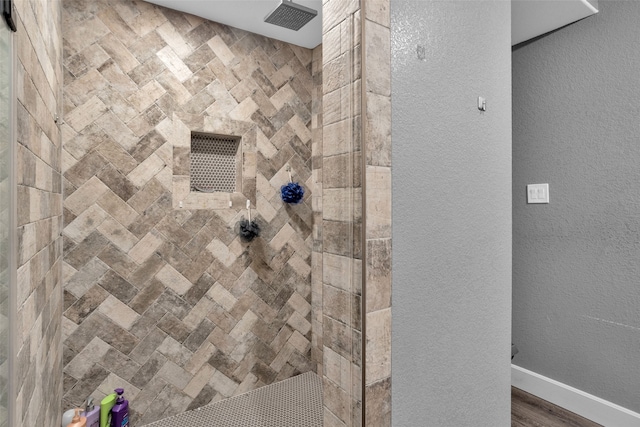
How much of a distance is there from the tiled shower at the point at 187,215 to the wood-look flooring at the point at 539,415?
134 centimetres

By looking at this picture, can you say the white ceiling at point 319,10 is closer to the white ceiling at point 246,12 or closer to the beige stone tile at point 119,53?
the white ceiling at point 246,12

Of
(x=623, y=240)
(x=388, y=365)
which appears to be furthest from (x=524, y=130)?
(x=388, y=365)

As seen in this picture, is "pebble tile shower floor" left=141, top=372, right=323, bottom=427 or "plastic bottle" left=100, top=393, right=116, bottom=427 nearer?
"plastic bottle" left=100, top=393, right=116, bottom=427

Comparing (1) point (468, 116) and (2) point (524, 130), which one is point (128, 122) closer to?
(1) point (468, 116)

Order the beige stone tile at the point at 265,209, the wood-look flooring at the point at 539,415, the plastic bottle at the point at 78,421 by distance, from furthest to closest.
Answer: the beige stone tile at the point at 265,209 → the wood-look flooring at the point at 539,415 → the plastic bottle at the point at 78,421

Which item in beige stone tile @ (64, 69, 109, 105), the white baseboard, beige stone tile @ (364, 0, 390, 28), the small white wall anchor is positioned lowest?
the white baseboard

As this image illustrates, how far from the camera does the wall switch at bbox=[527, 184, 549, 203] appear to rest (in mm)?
2212

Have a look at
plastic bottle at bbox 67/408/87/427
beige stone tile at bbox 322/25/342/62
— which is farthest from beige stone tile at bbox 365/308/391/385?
plastic bottle at bbox 67/408/87/427

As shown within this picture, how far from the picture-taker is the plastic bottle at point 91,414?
1.81m

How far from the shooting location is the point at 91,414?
1.82m

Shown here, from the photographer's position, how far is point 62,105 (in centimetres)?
186

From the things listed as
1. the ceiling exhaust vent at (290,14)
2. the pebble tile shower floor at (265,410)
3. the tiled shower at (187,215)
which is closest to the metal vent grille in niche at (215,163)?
the tiled shower at (187,215)

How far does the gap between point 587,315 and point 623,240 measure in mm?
492

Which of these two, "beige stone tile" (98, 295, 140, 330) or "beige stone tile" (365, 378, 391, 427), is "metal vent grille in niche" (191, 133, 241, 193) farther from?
"beige stone tile" (365, 378, 391, 427)
